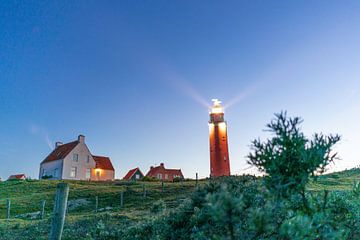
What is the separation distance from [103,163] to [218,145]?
92.2 ft

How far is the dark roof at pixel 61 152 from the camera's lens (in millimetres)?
50550

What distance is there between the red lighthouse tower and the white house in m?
25.9

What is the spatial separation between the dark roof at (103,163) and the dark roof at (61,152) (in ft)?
21.2

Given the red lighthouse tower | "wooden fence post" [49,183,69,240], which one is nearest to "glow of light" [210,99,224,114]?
the red lighthouse tower

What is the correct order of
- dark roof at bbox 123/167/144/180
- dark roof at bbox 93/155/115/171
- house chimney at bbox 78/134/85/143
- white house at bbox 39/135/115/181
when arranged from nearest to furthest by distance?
white house at bbox 39/135/115/181
house chimney at bbox 78/134/85/143
dark roof at bbox 93/155/115/171
dark roof at bbox 123/167/144/180

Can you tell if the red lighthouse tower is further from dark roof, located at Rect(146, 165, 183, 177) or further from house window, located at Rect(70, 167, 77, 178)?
dark roof, located at Rect(146, 165, 183, 177)

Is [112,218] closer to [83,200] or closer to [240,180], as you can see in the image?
[240,180]

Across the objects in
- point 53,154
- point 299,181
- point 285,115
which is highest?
point 53,154

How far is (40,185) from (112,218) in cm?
3081

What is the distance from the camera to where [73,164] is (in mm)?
50719

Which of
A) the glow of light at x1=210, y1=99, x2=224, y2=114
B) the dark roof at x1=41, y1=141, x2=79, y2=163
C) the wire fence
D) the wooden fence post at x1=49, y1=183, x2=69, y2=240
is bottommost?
the wire fence

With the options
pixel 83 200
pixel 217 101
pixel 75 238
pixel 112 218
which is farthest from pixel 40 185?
pixel 75 238

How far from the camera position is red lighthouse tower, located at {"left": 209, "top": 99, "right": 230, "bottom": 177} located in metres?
39.9

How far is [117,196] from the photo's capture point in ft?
84.5
